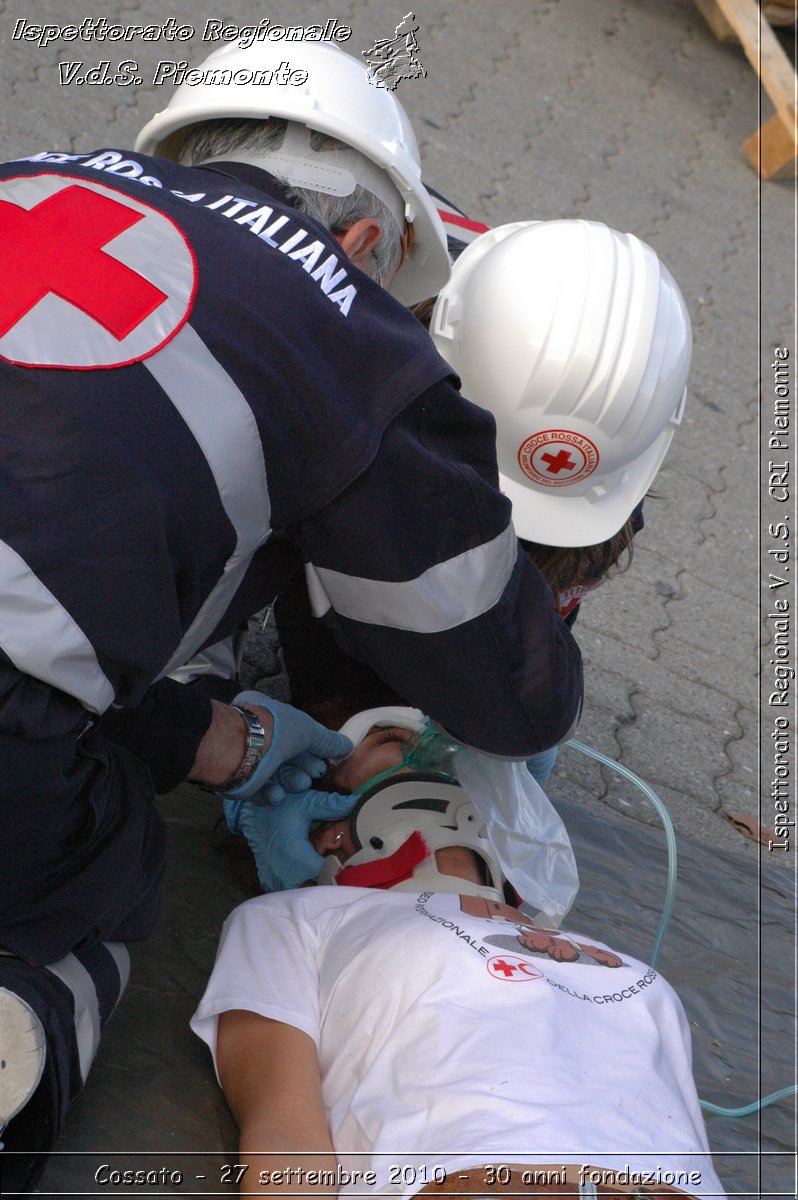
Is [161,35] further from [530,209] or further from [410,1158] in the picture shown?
[410,1158]

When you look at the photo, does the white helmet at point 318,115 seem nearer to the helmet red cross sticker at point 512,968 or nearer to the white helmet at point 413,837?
the white helmet at point 413,837

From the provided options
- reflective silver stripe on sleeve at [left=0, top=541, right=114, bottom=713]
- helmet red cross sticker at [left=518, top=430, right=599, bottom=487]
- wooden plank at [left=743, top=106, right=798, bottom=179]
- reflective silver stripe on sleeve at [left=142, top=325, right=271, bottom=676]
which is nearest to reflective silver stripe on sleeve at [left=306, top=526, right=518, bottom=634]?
reflective silver stripe on sleeve at [left=142, top=325, right=271, bottom=676]

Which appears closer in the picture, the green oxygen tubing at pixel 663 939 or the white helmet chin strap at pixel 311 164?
the white helmet chin strap at pixel 311 164

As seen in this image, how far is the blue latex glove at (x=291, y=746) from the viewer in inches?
73.1

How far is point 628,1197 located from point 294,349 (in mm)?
1006

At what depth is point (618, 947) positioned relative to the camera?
234cm

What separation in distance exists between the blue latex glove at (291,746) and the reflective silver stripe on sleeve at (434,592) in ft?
1.35

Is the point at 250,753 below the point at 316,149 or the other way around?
below

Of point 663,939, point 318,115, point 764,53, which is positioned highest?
point 318,115

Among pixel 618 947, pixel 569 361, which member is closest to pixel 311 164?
pixel 569 361

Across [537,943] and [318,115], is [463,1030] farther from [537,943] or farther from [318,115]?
[318,115]

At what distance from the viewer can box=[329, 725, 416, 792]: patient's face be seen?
6.95ft

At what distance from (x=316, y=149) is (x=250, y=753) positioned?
2.99 ft

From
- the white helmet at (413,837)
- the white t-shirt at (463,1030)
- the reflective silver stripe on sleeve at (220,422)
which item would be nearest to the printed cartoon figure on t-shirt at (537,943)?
the white t-shirt at (463,1030)
